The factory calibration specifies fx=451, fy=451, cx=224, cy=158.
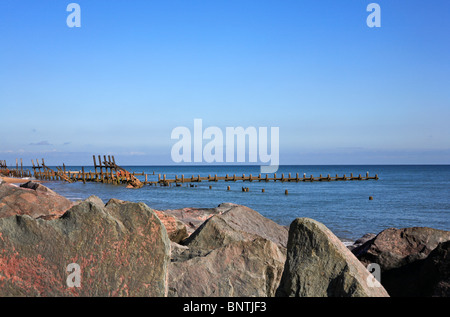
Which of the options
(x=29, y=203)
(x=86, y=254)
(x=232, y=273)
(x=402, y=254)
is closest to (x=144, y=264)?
(x=86, y=254)

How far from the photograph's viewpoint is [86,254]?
187 inches

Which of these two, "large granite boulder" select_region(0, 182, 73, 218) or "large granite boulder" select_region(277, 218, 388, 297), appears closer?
"large granite boulder" select_region(277, 218, 388, 297)

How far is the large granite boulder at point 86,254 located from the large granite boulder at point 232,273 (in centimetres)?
61

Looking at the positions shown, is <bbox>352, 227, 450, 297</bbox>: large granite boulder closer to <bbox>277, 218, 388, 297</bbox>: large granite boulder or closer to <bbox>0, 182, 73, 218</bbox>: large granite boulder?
<bbox>277, 218, 388, 297</bbox>: large granite boulder

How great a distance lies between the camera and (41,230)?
4887 millimetres

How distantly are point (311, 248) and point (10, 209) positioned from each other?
9.28 m

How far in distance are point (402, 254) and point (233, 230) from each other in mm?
2788

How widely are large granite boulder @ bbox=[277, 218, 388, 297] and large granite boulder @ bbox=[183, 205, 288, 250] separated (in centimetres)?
255

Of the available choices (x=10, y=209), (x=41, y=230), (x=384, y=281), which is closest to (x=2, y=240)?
(x=41, y=230)

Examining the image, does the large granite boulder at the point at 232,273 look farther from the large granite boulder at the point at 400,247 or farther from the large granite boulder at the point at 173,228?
the large granite boulder at the point at 173,228

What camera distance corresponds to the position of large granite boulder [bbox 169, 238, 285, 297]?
5.26 metres

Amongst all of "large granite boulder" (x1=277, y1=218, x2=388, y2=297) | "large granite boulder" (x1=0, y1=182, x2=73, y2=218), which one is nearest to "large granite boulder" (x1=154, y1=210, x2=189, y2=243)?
"large granite boulder" (x1=0, y1=182, x2=73, y2=218)
